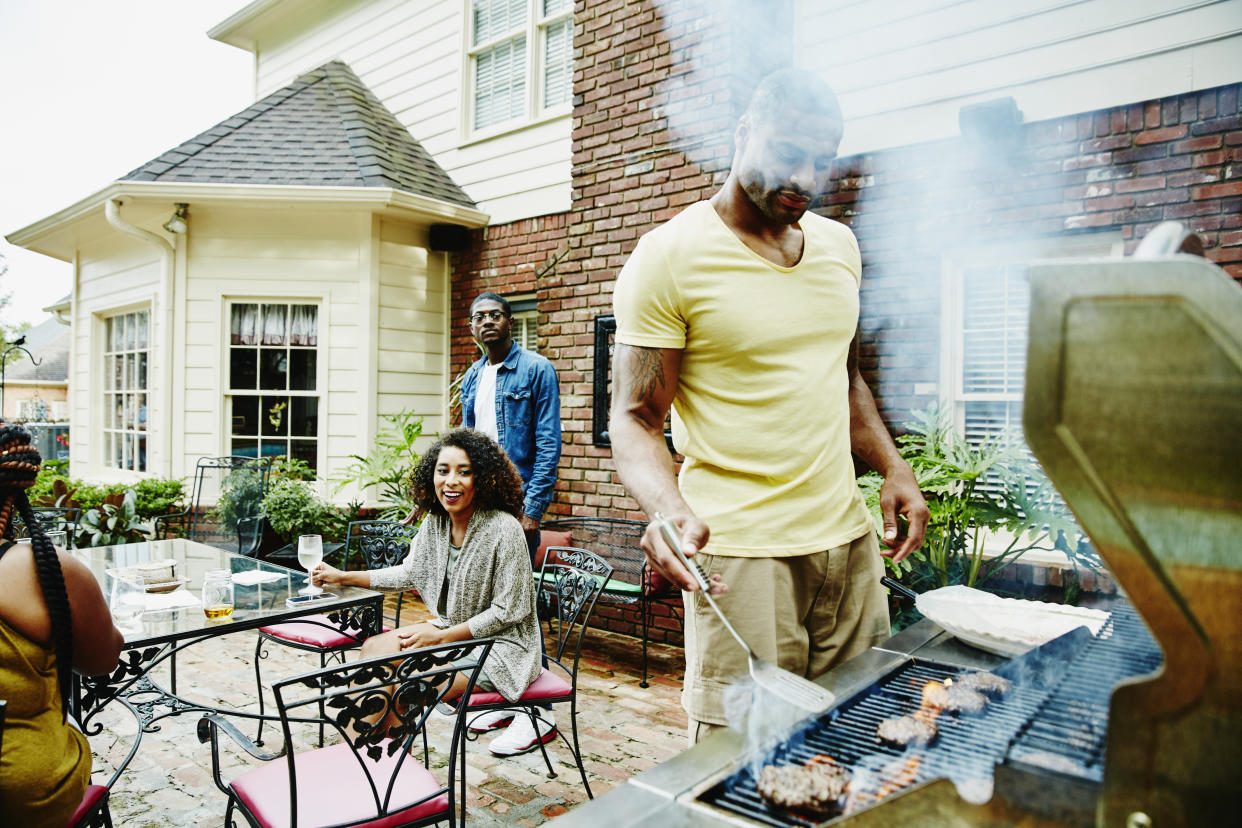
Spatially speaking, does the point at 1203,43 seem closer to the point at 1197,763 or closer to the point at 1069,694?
the point at 1069,694

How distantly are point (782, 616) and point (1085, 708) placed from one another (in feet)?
1.95

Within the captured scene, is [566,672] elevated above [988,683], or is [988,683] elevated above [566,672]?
[988,683]

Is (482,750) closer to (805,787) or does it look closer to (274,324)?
(805,787)

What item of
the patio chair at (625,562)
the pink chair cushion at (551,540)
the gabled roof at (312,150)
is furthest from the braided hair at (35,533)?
the gabled roof at (312,150)

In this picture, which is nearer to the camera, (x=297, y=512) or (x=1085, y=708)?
(x=1085, y=708)

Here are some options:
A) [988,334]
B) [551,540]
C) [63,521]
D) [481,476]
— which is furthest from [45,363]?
[988,334]

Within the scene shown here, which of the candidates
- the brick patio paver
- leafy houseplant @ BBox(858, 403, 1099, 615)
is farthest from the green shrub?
leafy houseplant @ BBox(858, 403, 1099, 615)

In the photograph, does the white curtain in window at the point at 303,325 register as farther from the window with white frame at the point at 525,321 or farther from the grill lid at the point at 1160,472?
the grill lid at the point at 1160,472

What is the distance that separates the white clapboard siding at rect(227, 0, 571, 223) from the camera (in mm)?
6902

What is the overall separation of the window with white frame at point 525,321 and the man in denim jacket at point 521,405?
2.02m

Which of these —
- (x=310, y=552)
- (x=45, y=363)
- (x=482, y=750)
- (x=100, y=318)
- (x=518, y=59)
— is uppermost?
(x=518, y=59)

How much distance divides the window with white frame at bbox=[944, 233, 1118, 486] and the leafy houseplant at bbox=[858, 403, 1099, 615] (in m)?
0.31

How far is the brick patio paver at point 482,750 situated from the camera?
3211 mm

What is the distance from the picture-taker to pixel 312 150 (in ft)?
24.8
